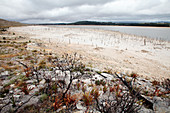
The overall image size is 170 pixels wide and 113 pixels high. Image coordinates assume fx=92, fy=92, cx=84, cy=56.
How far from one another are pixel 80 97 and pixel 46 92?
142 cm

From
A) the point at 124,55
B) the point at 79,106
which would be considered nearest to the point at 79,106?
the point at 79,106

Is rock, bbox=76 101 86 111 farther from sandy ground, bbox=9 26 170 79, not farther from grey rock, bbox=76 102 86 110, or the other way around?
sandy ground, bbox=9 26 170 79

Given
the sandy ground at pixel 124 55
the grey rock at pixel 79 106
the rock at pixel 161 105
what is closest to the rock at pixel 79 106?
the grey rock at pixel 79 106

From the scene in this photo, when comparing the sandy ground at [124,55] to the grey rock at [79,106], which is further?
the sandy ground at [124,55]

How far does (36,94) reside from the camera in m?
3.70

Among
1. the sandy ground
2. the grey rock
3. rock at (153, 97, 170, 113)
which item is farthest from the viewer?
the sandy ground

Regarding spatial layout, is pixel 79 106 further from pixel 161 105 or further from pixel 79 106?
pixel 161 105

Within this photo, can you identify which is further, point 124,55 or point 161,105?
point 124,55

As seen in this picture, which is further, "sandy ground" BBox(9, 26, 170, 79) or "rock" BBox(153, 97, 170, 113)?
"sandy ground" BBox(9, 26, 170, 79)

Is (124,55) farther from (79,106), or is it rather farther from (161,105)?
(79,106)

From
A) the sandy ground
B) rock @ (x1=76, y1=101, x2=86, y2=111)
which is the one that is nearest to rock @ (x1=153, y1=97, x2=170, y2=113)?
rock @ (x1=76, y1=101, x2=86, y2=111)

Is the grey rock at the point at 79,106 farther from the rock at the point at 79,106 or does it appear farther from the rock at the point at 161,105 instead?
the rock at the point at 161,105

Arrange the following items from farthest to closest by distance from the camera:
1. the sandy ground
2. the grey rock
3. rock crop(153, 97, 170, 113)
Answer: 1. the sandy ground
2. the grey rock
3. rock crop(153, 97, 170, 113)

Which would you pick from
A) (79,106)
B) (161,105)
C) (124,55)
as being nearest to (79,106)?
(79,106)
